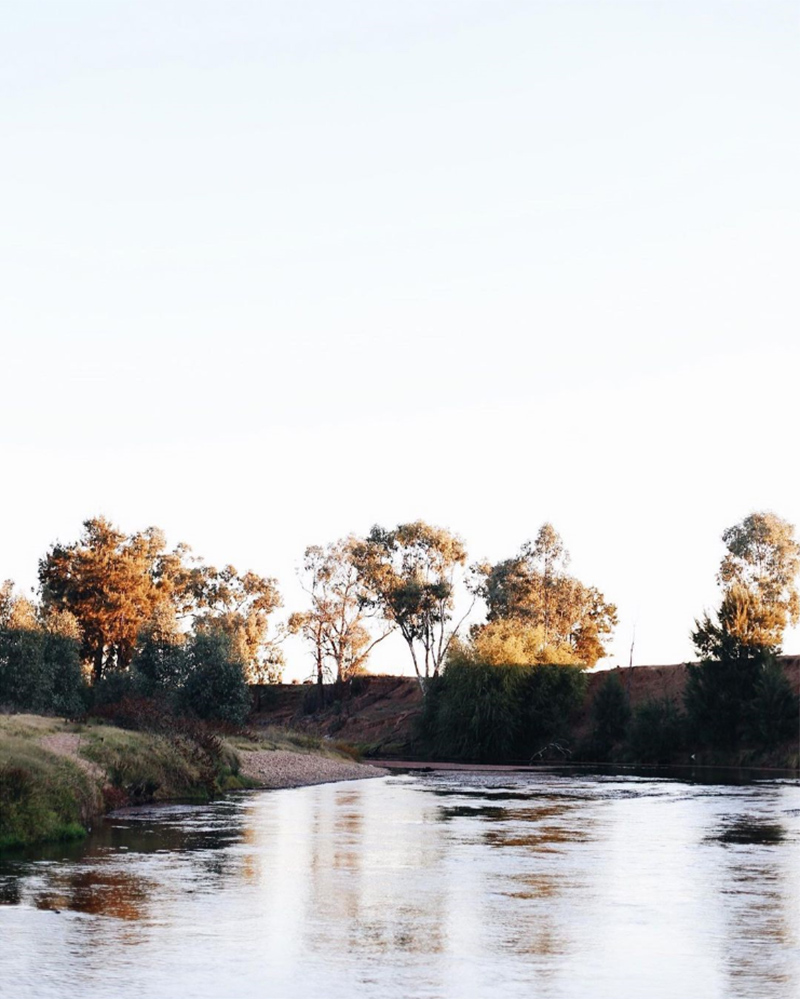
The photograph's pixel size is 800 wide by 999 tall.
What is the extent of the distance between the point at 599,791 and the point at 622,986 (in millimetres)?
34408

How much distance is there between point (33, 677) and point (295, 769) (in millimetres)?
22184

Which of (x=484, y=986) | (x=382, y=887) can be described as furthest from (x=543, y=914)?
(x=484, y=986)

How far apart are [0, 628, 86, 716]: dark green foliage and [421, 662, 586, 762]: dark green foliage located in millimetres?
20565

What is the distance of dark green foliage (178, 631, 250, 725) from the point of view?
6431 centimetres

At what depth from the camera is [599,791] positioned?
47531 mm

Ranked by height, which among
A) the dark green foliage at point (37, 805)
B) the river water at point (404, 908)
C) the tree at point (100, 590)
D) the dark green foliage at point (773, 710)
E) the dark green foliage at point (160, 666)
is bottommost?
the river water at point (404, 908)

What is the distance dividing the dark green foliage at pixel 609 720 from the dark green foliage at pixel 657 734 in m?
2.62

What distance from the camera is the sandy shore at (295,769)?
161ft

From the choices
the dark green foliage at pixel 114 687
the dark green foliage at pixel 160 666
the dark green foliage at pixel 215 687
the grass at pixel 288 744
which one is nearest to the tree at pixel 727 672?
the grass at pixel 288 744

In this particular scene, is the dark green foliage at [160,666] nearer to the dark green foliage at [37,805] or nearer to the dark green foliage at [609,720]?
the dark green foliage at [609,720]

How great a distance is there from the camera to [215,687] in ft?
213

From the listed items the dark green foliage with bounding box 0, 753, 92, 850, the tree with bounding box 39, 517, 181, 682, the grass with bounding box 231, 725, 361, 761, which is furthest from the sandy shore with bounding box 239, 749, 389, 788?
the tree with bounding box 39, 517, 181, 682

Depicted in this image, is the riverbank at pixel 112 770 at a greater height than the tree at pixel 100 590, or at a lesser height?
lesser

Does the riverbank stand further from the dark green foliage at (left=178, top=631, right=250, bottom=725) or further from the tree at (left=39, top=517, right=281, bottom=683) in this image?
the tree at (left=39, top=517, right=281, bottom=683)
